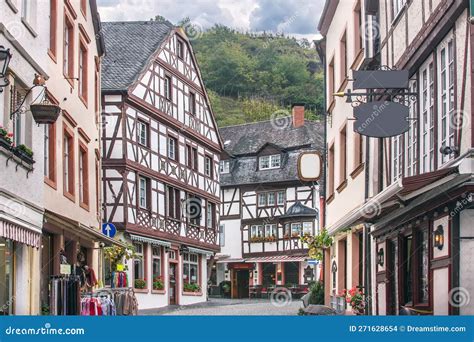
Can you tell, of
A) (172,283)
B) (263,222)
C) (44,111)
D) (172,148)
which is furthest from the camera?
(263,222)

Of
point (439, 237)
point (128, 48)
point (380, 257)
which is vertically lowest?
point (380, 257)

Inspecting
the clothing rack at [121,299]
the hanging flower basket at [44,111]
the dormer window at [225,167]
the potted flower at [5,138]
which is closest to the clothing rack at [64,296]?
the clothing rack at [121,299]

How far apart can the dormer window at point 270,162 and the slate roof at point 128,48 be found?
13868mm

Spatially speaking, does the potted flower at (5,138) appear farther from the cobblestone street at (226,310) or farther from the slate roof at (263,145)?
the slate roof at (263,145)

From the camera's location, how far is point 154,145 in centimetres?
3197

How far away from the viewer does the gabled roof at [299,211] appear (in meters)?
48.4

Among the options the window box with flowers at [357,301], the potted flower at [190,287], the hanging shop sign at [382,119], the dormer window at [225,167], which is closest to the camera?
the hanging shop sign at [382,119]

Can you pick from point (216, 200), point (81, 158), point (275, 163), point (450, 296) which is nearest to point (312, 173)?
point (81, 158)

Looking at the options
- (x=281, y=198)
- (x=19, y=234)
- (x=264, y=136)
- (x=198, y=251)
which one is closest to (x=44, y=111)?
(x=19, y=234)

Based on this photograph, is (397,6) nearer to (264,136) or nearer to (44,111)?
(44,111)

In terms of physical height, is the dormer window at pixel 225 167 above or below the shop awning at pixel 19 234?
above

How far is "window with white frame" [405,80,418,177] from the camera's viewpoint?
14210mm

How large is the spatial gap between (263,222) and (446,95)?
38.1 m

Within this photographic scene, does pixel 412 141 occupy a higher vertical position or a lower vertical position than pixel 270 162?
lower
